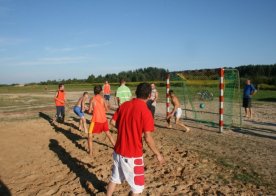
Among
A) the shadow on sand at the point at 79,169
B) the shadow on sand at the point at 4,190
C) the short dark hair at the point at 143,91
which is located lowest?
the shadow on sand at the point at 4,190

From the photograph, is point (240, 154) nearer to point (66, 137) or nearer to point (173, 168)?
point (173, 168)

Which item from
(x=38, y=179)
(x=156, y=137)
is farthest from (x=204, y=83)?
(x=38, y=179)

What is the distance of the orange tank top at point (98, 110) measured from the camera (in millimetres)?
7293

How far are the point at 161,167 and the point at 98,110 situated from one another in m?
2.01

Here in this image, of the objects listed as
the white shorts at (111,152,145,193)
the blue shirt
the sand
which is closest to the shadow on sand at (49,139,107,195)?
the sand

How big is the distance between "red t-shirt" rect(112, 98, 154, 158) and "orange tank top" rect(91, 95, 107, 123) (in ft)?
10.9

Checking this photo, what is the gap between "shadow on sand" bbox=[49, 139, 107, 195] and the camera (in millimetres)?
5857

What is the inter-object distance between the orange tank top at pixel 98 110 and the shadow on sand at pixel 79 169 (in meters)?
1.14

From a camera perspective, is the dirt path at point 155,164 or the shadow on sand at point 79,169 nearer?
the dirt path at point 155,164

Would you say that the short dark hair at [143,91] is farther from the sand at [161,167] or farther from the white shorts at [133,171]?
the sand at [161,167]

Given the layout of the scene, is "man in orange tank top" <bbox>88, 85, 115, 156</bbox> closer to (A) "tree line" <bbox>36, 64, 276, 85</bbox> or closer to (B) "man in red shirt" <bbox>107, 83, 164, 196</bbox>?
(B) "man in red shirt" <bbox>107, 83, 164, 196</bbox>

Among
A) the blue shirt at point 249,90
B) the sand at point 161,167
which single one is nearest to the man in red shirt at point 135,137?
the sand at point 161,167

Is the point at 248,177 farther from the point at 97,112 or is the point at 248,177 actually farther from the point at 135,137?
the point at 97,112

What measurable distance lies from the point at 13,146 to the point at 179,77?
7.99 metres
